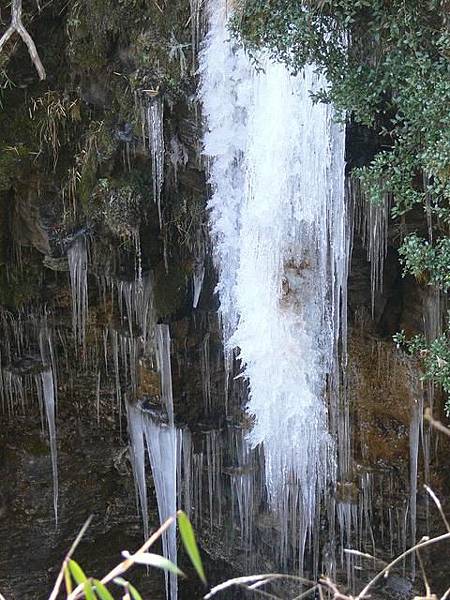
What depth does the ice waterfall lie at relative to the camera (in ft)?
16.9

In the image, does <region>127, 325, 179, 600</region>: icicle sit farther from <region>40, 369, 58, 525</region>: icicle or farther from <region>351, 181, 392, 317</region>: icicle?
<region>351, 181, 392, 317</region>: icicle

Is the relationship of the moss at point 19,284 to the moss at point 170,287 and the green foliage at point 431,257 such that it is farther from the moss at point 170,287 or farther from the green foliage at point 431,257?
the green foliage at point 431,257

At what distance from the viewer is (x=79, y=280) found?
6.77 m

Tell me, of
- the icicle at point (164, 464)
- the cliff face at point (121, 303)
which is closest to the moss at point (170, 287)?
the cliff face at point (121, 303)

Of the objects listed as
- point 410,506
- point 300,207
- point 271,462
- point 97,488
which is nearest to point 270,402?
point 271,462

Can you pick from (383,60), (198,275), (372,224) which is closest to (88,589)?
(383,60)

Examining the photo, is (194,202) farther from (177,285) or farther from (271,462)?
(271,462)

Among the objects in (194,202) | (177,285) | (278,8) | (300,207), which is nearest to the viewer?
(278,8)

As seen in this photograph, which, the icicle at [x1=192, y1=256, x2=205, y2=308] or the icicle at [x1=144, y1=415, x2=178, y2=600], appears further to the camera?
the icicle at [x1=144, y1=415, x2=178, y2=600]

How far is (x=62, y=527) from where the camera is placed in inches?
336

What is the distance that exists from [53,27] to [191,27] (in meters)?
1.29

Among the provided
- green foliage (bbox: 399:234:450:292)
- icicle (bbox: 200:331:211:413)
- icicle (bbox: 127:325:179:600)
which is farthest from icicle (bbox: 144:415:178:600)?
green foliage (bbox: 399:234:450:292)

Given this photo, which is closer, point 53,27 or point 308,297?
point 308,297

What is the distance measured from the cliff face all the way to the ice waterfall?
0.30 m
